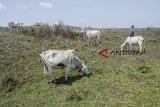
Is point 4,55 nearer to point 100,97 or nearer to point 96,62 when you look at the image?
point 96,62

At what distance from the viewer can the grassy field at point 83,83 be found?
11211 mm

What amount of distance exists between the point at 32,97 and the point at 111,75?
15.0 ft

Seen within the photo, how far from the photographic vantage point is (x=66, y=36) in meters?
25.7

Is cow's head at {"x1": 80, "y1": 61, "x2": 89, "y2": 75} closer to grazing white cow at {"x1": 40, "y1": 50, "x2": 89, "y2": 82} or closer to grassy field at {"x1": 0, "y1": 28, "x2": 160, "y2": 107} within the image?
grassy field at {"x1": 0, "y1": 28, "x2": 160, "y2": 107}

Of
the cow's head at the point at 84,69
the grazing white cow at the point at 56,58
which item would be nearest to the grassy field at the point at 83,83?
the cow's head at the point at 84,69

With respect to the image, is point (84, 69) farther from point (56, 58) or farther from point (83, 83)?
point (56, 58)

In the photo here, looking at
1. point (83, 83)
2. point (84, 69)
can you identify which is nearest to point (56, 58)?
point (83, 83)

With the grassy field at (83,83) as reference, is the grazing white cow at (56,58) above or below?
above

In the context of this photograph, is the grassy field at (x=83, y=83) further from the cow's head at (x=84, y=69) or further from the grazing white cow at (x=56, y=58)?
the grazing white cow at (x=56, y=58)

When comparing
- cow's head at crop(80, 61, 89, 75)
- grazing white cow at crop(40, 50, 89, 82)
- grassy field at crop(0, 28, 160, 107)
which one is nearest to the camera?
grassy field at crop(0, 28, 160, 107)

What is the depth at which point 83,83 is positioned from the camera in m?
13.2

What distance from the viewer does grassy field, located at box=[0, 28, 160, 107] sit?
11211 mm

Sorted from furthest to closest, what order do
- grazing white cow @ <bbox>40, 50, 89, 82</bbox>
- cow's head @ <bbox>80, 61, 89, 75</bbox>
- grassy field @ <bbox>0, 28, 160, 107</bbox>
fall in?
cow's head @ <bbox>80, 61, 89, 75</bbox> < grazing white cow @ <bbox>40, 50, 89, 82</bbox> < grassy field @ <bbox>0, 28, 160, 107</bbox>

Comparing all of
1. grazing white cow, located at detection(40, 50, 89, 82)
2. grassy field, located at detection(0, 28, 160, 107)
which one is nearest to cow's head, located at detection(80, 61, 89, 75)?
grassy field, located at detection(0, 28, 160, 107)
